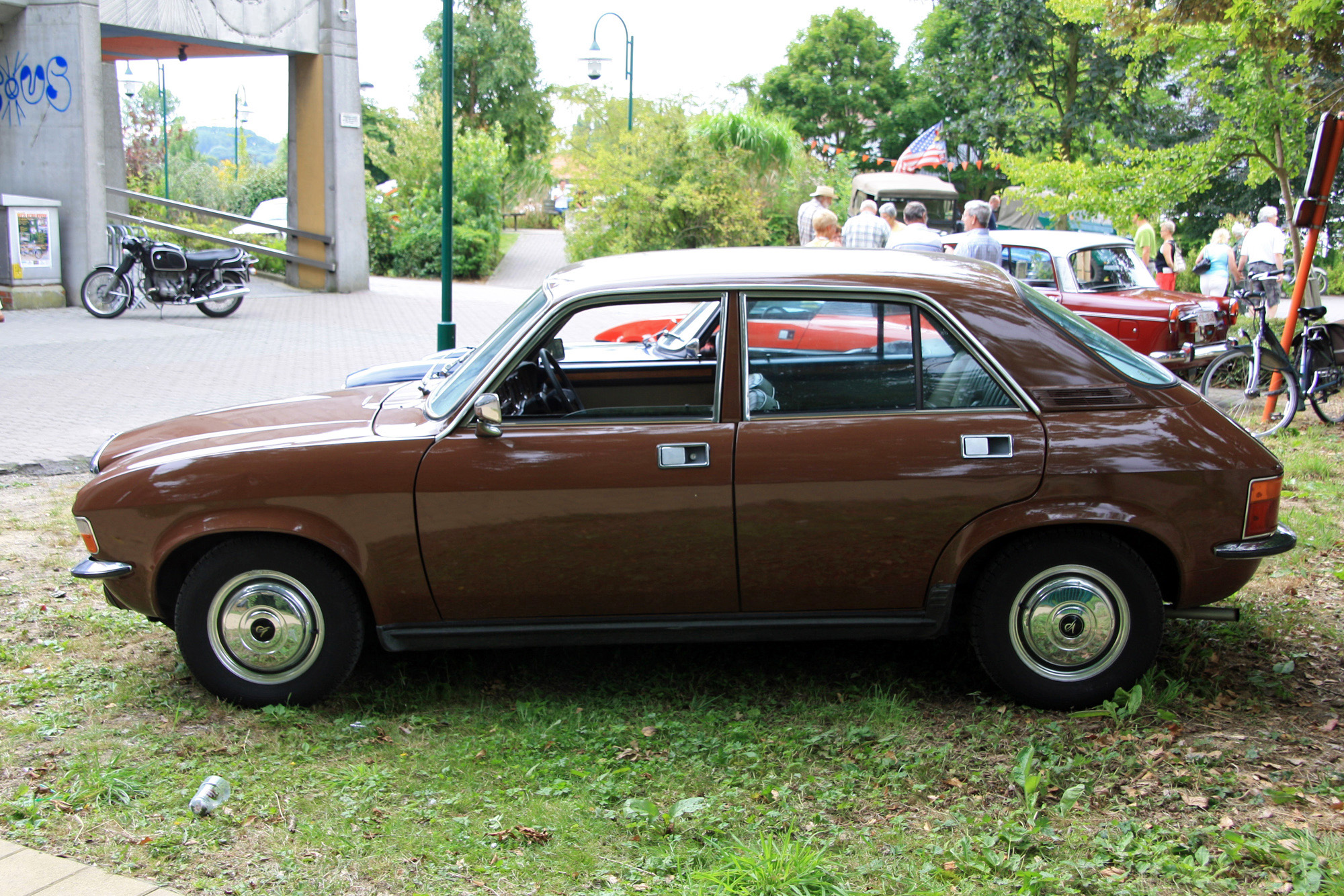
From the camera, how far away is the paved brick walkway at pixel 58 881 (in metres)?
2.95

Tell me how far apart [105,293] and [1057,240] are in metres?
13.0

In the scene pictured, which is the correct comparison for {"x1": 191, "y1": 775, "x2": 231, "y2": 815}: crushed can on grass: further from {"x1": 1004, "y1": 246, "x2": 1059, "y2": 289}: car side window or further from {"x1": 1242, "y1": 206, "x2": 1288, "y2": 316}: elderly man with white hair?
{"x1": 1242, "y1": 206, "x2": 1288, "y2": 316}: elderly man with white hair

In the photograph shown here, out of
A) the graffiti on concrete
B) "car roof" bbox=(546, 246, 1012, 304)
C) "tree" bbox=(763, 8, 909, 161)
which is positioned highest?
"tree" bbox=(763, 8, 909, 161)

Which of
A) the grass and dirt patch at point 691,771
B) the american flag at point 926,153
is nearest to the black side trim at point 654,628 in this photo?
the grass and dirt patch at point 691,771

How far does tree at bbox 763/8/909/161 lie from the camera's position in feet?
166

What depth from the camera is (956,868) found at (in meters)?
3.10

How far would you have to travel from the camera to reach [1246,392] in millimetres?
9555

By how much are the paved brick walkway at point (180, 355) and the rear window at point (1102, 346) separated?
16.5 feet

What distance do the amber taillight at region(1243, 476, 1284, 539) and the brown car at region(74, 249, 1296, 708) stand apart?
0.03ft

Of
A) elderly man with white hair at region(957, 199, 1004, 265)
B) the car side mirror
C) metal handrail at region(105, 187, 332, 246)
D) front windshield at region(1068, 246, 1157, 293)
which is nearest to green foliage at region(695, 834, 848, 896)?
the car side mirror

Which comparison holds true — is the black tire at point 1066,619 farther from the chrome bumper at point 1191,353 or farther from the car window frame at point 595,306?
the chrome bumper at point 1191,353

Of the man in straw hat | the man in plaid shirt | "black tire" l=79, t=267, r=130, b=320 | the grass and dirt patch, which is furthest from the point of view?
"black tire" l=79, t=267, r=130, b=320

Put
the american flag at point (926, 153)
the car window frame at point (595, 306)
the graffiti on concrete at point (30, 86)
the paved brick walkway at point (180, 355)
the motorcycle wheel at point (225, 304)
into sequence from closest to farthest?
the car window frame at point (595, 306)
the paved brick walkway at point (180, 355)
the graffiti on concrete at point (30, 86)
the motorcycle wheel at point (225, 304)
the american flag at point (926, 153)

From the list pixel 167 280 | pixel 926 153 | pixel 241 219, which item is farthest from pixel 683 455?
pixel 926 153
